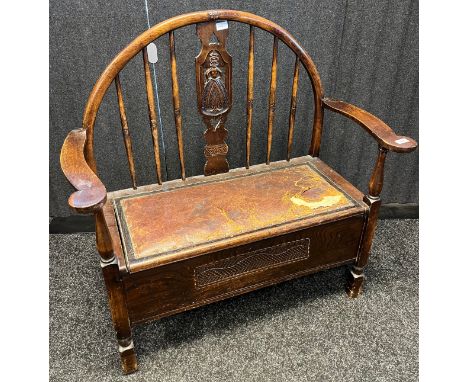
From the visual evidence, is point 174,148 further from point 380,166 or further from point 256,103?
point 380,166

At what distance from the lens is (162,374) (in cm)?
127

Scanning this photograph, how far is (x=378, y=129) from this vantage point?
1280 millimetres

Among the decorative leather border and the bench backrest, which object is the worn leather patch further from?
the bench backrest

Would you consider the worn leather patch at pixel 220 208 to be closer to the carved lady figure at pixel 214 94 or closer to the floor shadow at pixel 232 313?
the carved lady figure at pixel 214 94

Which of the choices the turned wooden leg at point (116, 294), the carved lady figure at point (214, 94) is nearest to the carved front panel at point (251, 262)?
the turned wooden leg at point (116, 294)

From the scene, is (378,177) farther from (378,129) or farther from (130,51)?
(130,51)

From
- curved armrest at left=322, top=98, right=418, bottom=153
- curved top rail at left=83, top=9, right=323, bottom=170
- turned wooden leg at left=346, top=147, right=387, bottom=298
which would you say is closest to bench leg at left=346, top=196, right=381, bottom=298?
turned wooden leg at left=346, top=147, right=387, bottom=298

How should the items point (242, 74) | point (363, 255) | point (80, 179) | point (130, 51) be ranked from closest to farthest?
point (80, 179) → point (130, 51) → point (363, 255) → point (242, 74)

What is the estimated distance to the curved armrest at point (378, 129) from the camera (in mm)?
1193

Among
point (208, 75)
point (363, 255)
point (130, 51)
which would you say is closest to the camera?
point (130, 51)

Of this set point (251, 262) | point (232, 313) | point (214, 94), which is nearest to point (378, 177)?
point (251, 262)

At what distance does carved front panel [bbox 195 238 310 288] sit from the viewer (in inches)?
46.9

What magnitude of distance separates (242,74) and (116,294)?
0.94m

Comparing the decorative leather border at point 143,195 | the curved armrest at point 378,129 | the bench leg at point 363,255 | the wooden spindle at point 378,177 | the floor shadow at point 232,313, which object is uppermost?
the curved armrest at point 378,129
